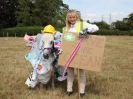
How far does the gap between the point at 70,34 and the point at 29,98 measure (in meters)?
1.66

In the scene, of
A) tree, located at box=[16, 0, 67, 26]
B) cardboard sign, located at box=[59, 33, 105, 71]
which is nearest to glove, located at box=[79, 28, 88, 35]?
cardboard sign, located at box=[59, 33, 105, 71]

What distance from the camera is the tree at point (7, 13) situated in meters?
74.9

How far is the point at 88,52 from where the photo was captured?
831 cm

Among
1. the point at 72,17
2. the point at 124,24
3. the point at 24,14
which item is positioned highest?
the point at 72,17

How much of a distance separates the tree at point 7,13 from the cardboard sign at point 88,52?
→ 6559cm

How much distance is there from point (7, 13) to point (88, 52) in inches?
2714

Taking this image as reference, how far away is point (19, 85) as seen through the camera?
9914 millimetres

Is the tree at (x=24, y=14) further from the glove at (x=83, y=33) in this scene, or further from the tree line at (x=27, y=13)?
the glove at (x=83, y=33)

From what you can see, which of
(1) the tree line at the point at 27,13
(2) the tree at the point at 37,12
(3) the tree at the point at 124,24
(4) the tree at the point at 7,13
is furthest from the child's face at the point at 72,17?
(3) the tree at the point at 124,24

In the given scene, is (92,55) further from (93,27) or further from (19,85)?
(19,85)

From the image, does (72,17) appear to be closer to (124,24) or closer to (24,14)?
(24,14)

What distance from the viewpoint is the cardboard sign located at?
8.26m

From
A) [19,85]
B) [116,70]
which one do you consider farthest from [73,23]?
[116,70]

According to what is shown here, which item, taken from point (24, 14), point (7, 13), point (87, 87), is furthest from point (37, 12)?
point (87, 87)
